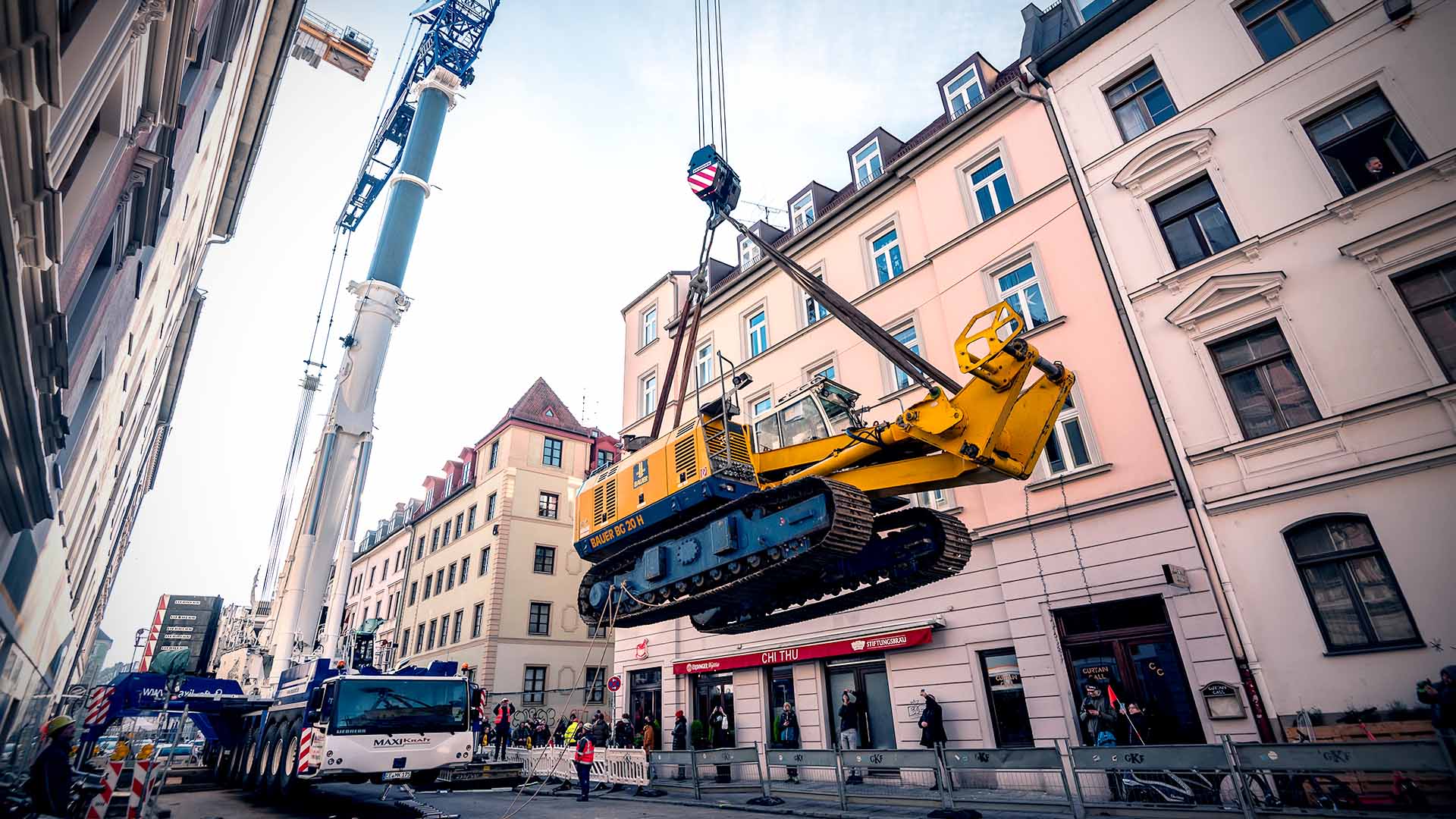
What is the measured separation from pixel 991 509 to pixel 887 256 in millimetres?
8024

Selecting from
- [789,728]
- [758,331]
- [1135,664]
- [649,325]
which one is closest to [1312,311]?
[1135,664]

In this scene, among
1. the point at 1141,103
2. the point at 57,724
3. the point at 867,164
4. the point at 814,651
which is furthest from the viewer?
the point at 867,164

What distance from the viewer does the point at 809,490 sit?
31.3 feet

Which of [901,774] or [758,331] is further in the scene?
[758,331]

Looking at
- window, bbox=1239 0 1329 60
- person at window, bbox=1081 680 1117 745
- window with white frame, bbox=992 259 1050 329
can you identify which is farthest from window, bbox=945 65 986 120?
person at window, bbox=1081 680 1117 745

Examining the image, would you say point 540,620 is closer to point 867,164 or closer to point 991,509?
point 991,509

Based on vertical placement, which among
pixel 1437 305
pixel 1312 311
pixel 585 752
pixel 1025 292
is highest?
pixel 1025 292

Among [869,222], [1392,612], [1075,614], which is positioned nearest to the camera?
[1392,612]

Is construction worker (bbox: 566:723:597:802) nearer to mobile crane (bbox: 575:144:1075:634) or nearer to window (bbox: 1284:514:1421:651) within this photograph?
mobile crane (bbox: 575:144:1075:634)

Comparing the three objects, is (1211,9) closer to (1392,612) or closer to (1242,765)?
(1392,612)

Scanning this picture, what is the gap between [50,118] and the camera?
10.8 ft

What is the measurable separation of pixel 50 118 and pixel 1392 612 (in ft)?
50.0

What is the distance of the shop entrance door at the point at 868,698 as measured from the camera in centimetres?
1527

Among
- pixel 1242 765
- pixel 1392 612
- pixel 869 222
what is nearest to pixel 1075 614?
pixel 1392 612
